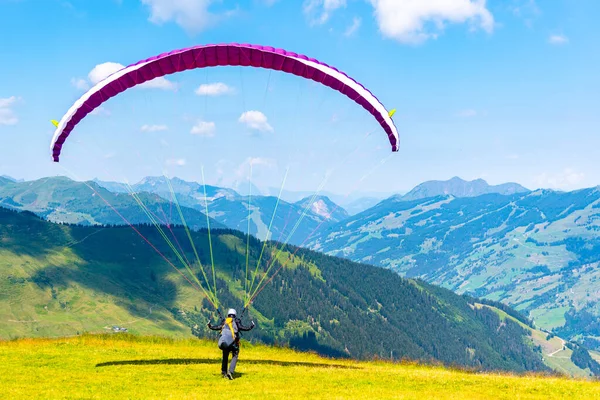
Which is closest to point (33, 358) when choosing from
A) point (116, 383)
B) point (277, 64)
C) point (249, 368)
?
point (116, 383)

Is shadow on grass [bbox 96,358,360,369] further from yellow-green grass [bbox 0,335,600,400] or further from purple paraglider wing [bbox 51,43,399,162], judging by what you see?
purple paraglider wing [bbox 51,43,399,162]

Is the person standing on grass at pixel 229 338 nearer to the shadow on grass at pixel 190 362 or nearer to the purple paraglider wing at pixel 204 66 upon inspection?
the shadow on grass at pixel 190 362

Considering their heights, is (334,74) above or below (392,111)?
above

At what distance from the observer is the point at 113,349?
29.6 meters

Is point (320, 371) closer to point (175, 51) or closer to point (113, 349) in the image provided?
point (113, 349)

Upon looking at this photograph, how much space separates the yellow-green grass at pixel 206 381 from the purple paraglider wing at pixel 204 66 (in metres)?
9.99

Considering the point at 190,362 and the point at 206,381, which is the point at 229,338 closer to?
the point at 206,381

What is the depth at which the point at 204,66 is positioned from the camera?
2542 cm

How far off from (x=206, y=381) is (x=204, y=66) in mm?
14207

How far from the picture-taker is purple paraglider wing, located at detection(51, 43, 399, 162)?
2464 centimetres

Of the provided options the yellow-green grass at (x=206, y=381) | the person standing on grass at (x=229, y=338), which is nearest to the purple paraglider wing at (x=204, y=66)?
the yellow-green grass at (x=206, y=381)

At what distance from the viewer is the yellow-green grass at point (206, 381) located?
1908 cm

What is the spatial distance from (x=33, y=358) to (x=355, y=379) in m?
15.8

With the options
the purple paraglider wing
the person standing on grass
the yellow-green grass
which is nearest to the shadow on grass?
the yellow-green grass
